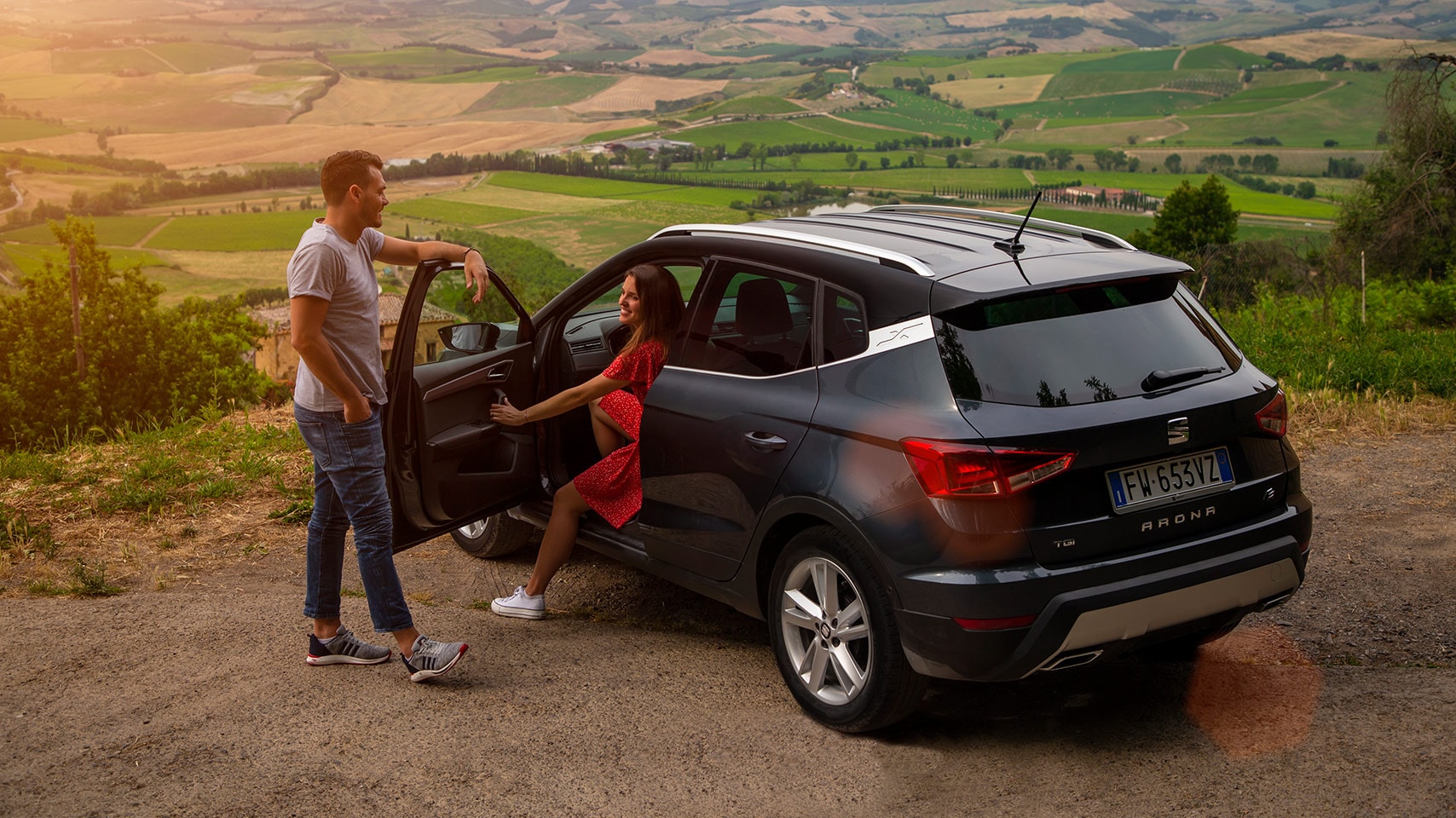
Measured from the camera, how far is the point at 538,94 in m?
178

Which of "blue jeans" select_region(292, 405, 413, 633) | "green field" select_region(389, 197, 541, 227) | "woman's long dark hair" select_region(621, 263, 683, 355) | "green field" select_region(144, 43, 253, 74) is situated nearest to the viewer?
"blue jeans" select_region(292, 405, 413, 633)

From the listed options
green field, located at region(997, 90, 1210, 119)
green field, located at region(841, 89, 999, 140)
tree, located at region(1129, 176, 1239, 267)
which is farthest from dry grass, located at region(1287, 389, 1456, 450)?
green field, located at region(997, 90, 1210, 119)

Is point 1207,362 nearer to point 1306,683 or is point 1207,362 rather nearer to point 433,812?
point 1306,683

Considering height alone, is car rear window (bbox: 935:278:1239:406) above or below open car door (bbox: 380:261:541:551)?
above

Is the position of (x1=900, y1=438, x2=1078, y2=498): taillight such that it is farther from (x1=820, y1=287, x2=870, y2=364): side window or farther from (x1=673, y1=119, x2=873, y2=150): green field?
(x1=673, y1=119, x2=873, y2=150): green field

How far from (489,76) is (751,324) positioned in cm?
19277

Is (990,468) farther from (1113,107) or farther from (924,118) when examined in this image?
(1113,107)

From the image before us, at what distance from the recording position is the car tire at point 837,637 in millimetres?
3516

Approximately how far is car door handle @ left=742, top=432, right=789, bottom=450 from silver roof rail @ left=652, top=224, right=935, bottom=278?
0.68m

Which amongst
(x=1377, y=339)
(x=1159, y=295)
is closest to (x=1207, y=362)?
(x=1159, y=295)

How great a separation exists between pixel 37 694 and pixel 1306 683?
453 cm

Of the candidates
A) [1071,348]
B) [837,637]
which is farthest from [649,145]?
[1071,348]

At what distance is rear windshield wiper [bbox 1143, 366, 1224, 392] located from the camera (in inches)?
136

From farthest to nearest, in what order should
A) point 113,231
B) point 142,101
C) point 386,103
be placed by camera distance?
1. point 386,103
2. point 142,101
3. point 113,231
